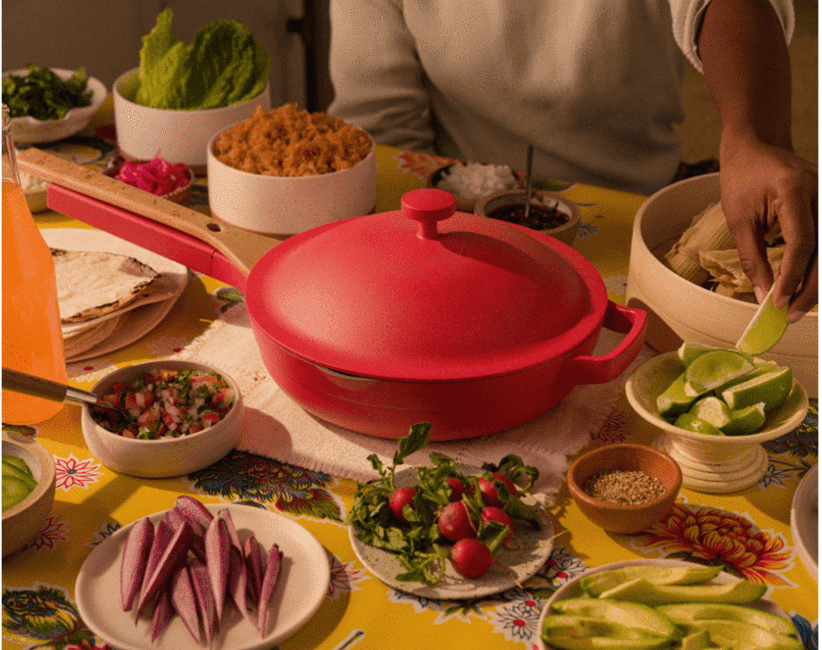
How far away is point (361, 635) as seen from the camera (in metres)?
0.81

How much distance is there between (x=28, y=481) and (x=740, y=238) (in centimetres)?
93

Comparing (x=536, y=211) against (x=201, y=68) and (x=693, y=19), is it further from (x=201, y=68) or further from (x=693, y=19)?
(x=201, y=68)

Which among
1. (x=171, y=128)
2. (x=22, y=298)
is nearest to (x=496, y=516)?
(x=22, y=298)

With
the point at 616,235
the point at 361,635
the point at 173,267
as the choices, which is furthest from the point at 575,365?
the point at 173,267

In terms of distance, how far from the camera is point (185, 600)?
31.1 inches

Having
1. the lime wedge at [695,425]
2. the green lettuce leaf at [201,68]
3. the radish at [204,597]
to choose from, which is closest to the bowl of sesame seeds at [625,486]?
the lime wedge at [695,425]

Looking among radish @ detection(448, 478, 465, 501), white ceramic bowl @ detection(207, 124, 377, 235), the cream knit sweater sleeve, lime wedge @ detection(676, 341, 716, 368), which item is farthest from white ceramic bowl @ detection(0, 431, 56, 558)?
the cream knit sweater sleeve

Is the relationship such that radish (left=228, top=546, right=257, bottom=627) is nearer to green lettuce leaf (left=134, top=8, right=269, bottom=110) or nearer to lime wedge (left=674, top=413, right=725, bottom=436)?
lime wedge (left=674, top=413, right=725, bottom=436)

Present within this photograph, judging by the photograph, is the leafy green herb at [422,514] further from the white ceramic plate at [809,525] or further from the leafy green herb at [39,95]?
the leafy green herb at [39,95]

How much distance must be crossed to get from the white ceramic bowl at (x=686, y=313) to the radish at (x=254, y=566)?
653 mm

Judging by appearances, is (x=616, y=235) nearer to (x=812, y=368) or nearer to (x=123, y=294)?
(x=812, y=368)

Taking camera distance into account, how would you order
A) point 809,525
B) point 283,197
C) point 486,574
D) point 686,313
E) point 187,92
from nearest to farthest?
point 809,525
point 486,574
point 686,313
point 283,197
point 187,92

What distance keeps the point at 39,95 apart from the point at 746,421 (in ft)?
5.61

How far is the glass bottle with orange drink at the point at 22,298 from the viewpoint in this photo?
3.23 feet
